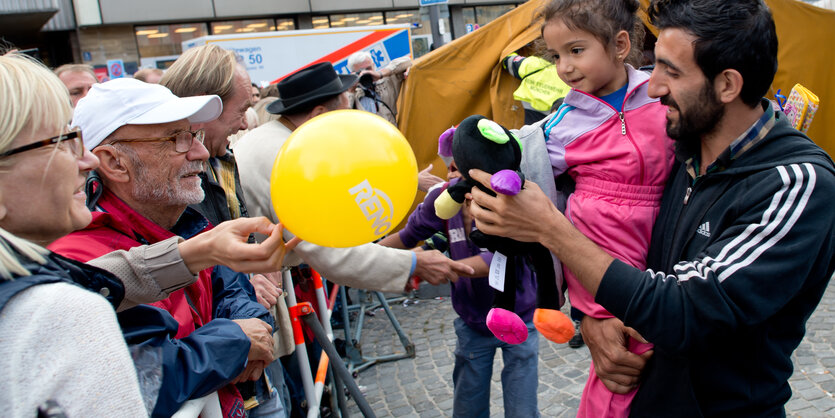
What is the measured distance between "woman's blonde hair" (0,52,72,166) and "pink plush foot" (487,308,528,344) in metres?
1.44

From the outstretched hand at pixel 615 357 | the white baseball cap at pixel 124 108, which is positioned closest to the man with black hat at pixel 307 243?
the white baseball cap at pixel 124 108

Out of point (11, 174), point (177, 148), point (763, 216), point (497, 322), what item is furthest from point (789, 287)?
point (177, 148)

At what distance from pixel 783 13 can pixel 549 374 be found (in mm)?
4630

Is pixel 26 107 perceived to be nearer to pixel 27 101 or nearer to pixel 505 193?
pixel 27 101

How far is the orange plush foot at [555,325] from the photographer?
6.35 ft

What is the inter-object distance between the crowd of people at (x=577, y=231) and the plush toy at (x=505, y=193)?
7cm

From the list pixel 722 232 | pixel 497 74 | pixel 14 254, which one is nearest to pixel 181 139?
pixel 14 254

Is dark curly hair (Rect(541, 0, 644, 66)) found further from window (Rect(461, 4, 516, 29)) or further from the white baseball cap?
window (Rect(461, 4, 516, 29))

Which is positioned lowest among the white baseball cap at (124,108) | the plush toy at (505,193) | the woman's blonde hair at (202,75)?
the plush toy at (505,193)

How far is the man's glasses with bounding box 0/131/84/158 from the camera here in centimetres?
122

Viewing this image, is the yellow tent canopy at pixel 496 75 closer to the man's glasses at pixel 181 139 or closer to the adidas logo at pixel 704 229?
the man's glasses at pixel 181 139

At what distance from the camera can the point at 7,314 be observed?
100 cm

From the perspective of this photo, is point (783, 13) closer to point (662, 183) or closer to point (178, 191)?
point (662, 183)

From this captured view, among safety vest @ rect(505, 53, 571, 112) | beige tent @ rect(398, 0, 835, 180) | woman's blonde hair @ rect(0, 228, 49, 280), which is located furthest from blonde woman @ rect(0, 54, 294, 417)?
beige tent @ rect(398, 0, 835, 180)
